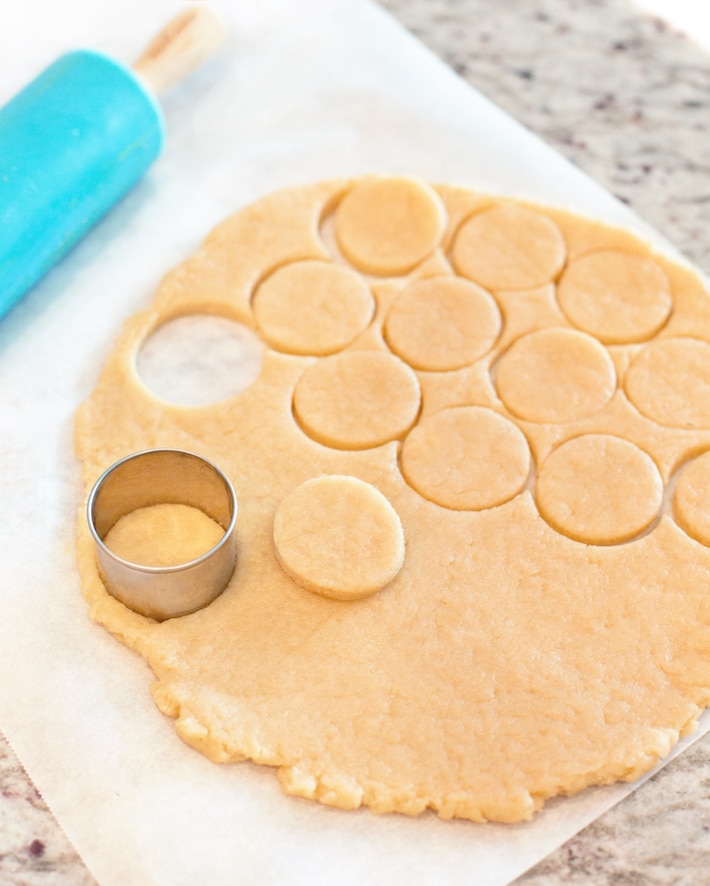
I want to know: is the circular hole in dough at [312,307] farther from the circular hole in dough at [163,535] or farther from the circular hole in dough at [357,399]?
the circular hole in dough at [163,535]

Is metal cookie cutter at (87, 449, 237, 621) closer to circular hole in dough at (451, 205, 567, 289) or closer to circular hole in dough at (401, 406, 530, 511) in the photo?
circular hole in dough at (401, 406, 530, 511)

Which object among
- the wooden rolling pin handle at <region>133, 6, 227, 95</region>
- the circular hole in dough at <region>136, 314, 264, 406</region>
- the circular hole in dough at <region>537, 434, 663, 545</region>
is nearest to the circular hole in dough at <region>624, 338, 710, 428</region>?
the circular hole in dough at <region>537, 434, 663, 545</region>

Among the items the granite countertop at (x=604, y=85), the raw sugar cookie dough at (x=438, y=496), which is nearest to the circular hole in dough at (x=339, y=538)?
the raw sugar cookie dough at (x=438, y=496)

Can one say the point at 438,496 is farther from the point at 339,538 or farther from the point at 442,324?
the point at 442,324

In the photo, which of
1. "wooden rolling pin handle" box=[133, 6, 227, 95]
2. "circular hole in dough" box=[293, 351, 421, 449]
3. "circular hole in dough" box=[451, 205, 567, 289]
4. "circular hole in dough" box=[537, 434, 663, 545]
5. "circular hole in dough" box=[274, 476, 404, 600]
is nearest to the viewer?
"circular hole in dough" box=[274, 476, 404, 600]

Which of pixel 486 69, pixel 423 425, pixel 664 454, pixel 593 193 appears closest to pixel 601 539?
pixel 664 454

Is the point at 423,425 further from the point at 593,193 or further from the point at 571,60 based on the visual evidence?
the point at 571,60
